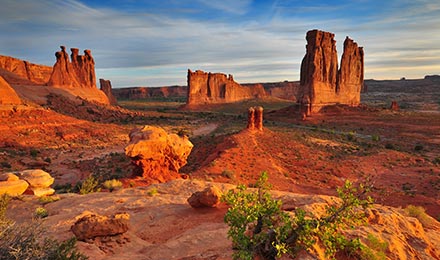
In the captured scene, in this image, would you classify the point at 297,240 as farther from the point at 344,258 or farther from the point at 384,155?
the point at 384,155

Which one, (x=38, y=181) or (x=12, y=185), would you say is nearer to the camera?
(x=12, y=185)

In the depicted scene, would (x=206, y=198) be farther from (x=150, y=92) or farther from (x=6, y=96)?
(x=150, y=92)

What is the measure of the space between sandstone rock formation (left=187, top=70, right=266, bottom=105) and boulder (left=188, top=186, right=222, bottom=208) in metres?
81.3

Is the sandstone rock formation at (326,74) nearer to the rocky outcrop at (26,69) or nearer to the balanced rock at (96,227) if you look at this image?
the balanced rock at (96,227)

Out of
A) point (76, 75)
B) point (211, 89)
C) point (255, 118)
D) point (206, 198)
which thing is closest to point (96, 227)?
point (206, 198)

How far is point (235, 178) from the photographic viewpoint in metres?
19.1

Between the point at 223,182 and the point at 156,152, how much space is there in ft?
15.0

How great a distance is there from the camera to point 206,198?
33.7 ft

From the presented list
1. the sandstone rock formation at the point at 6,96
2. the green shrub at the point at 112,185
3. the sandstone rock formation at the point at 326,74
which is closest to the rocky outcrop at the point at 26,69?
the sandstone rock formation at the point at 6,96

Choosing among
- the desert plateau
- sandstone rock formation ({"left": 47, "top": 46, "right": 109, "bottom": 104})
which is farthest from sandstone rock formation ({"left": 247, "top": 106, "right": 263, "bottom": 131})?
sandstone rock formation ({"left": 47, "top": 46, "right": 109, "bottom": 104})

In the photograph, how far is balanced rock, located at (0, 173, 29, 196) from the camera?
A: 1177cm

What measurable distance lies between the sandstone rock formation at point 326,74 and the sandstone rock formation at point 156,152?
143ft

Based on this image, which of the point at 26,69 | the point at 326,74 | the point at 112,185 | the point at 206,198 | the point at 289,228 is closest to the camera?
the point at 289,228

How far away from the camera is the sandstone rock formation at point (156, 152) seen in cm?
1612
